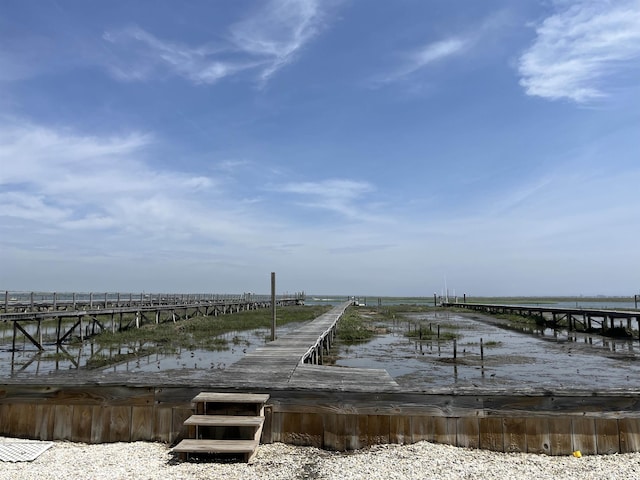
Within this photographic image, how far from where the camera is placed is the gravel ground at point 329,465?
202 inches

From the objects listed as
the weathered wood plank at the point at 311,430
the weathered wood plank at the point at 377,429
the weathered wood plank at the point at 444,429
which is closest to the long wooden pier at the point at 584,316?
the weathered wood plank at the point at 444,429

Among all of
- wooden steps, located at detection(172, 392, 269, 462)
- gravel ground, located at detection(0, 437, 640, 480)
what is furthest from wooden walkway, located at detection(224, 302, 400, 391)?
gravel ground, located at detection(0, 437, 640, 480)

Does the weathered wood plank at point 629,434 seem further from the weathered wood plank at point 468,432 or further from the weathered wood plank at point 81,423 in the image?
the weathered wood plank at point 81,423

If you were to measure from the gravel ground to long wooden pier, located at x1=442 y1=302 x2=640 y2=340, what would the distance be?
2632 centimetres

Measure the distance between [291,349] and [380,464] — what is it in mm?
7056

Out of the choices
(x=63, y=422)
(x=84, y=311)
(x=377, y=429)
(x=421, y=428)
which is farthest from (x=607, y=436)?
(x=84, y=311)

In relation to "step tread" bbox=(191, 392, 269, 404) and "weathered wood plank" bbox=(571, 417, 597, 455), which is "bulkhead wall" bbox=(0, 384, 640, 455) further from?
"step tread" bbox=(191, 392, 269, 404)

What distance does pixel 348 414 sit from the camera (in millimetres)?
6348

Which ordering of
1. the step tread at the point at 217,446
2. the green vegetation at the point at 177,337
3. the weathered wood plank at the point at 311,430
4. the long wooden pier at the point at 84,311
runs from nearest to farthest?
the step tread at the point at 217,446
the weathered wood plank at the point at 311,430
the long wooden pier at the point at 84,311
the green vegetation at the point at 177,337

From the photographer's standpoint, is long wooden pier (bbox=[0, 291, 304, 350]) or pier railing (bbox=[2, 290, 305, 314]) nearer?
long wooden pier (bbox=[0, 291, 304, 350])

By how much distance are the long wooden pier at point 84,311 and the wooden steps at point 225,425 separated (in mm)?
19094

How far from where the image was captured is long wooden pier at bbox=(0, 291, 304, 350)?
2262 cm

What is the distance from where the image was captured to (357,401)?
6391 mm

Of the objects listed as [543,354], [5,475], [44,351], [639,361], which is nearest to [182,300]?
[44,351]
